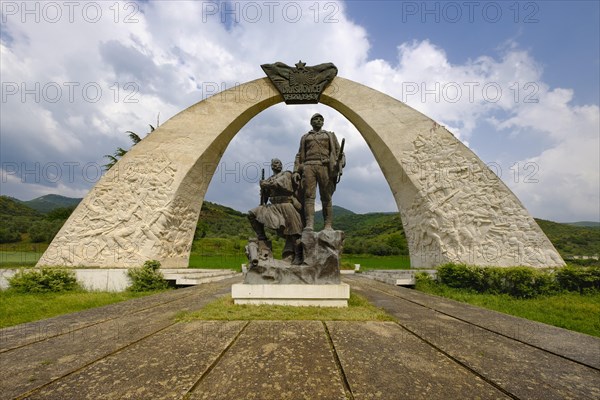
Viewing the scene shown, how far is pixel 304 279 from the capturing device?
13.3ft

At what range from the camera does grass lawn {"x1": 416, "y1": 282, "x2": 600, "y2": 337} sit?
159 inches

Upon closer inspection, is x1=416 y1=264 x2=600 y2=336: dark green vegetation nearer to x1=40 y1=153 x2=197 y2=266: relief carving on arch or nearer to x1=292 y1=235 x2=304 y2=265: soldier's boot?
x1=292 y1=235 x2=304 y2=265: soldier's boot

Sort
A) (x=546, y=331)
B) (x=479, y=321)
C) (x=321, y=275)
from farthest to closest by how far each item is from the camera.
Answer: (x=321, y=275)
(x=479, y=321)
(x=546, y=331)

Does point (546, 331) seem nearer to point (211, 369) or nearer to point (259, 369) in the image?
point (259, 369)

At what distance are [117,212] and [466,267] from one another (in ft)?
30.1

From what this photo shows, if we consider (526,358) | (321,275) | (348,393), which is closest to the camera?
(348,393)

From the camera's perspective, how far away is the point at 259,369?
6.25ft

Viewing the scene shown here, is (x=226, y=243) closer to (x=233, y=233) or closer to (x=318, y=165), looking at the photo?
(x=233, y=233)

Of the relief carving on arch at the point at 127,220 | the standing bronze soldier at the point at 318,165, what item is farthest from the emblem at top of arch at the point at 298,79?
the standing bronze soldier at the point at 318,165

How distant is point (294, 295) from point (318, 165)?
188cm

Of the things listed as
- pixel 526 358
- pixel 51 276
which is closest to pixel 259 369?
pixel 526 358

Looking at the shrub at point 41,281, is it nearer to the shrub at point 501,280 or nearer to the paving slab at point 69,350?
the paving slab at point 69,350

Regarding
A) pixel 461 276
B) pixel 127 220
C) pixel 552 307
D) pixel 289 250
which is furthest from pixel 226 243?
pixel 552 307

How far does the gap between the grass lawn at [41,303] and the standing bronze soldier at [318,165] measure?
4115mm
